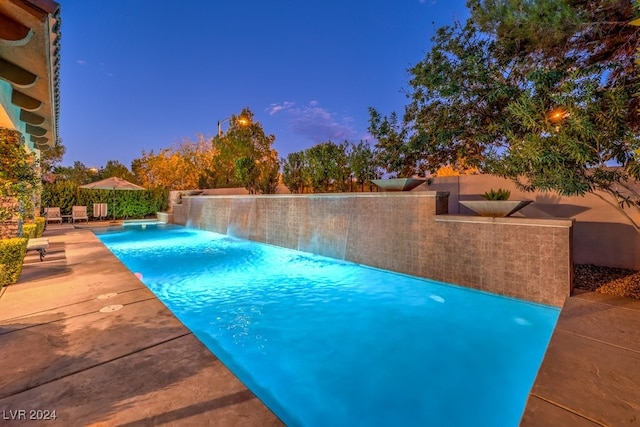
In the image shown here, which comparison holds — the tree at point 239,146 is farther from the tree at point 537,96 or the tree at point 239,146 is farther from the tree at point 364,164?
the tree at point 537,96

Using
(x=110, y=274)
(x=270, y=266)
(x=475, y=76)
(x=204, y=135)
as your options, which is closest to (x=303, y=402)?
(x=110, y=274)

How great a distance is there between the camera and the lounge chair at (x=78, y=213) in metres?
15.4

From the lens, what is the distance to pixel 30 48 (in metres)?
3.47

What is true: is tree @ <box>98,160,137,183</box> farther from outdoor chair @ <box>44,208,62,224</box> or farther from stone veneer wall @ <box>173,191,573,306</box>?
stone veneer wall @ <box>173,191,573,306</box>

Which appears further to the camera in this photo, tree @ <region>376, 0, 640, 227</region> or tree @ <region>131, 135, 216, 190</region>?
tree @ <region>131, 135, 216, 190</region>

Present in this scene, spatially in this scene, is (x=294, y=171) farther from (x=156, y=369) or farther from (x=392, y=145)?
(x=156, y=369)

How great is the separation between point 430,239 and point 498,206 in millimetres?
1398

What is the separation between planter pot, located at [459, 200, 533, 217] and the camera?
16.0 ft

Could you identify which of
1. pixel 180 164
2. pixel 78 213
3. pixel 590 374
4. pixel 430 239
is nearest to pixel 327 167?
pixel 430 239

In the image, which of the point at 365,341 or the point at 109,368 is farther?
the point at 365,341

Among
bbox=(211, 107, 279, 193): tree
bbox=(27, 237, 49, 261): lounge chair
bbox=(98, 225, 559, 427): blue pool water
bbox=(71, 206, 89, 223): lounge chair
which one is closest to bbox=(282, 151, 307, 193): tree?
bbox=(98, 225, 559, 427): blue pool water

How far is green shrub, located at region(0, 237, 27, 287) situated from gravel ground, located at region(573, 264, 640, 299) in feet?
30.0

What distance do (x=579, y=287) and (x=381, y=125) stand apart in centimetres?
727

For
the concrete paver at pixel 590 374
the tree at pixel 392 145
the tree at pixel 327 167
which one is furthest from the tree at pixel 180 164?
the concrete paver at pixel 590 374
